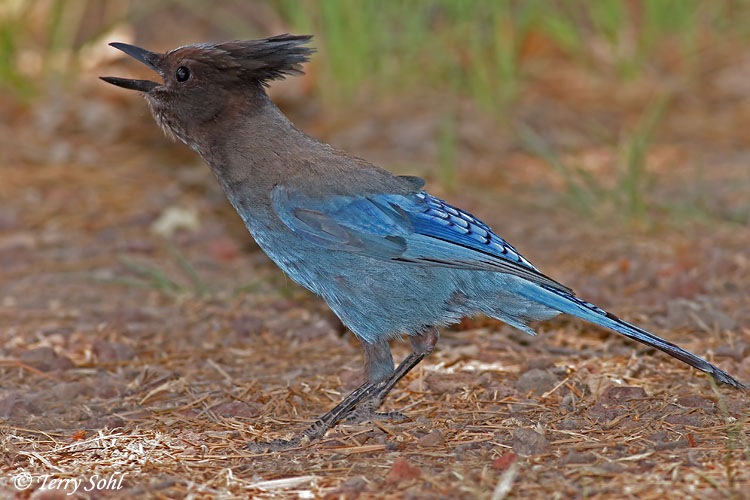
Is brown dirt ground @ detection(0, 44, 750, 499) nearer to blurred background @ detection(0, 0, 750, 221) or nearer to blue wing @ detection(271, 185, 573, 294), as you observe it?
blurred background @ detection(0, 0, 750, 221)

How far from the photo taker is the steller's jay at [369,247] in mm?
3637

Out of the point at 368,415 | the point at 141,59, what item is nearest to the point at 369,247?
the point at 368,415

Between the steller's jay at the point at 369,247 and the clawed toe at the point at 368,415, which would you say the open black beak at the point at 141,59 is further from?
the clawed toe at the point at 368,415

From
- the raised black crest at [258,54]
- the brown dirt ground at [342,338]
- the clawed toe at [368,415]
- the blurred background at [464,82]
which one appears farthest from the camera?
the blurred background at [464,82]

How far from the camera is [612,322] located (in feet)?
11.1

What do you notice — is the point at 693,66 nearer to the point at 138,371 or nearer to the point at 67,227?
the point at 67,227

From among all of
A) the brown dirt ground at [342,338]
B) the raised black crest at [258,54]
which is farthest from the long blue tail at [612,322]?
the raised black crest at [258,54]

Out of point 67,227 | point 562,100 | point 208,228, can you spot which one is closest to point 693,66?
point 562,100

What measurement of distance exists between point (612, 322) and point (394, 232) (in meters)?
0.88

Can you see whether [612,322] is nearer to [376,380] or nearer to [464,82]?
[376,380]

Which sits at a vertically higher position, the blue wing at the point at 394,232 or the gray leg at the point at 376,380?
the blue wing at the point at 394,232

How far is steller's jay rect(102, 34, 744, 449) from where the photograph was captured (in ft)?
11.9

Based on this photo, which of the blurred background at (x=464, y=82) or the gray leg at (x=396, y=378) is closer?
the gray leg at (x=396, y=378)

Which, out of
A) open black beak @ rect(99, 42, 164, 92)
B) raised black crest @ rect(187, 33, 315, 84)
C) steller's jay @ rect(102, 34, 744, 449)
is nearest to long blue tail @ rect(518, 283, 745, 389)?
steller's jay @ rect(102, 34, 744, 449)
